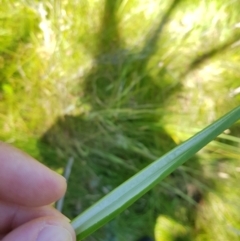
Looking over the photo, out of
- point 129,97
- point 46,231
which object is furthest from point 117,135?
point 46,231

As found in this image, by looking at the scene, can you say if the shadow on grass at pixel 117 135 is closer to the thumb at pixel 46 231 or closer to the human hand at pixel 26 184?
the human hand at pixel 26 184

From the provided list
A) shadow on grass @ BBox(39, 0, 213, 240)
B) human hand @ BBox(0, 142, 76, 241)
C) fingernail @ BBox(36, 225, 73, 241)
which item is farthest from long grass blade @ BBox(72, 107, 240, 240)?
shadow on grass @ BBox(39, 0, 213, 240)

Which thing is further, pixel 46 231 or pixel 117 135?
pixel 117 135

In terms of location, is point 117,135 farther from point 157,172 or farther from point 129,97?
point 157,172

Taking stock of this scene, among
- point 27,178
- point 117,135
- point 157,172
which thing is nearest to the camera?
point 157,172

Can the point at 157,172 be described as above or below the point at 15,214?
above

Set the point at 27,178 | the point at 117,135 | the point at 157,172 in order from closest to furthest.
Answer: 1. the point at 157,172
2. the point at 27,178
3. the point at 117,135

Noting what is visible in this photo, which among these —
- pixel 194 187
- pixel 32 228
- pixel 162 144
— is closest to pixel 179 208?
pixel 194 187

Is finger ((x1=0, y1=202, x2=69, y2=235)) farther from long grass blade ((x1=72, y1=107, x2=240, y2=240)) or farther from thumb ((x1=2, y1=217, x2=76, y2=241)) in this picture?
long grass blade ((x1=72, y1=107, x2=240, y2=240))
